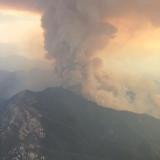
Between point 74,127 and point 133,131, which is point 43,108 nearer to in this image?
point 74,127

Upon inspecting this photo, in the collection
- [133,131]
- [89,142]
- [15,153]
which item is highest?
[133,131]

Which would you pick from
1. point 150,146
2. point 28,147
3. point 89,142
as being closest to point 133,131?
point 150,146

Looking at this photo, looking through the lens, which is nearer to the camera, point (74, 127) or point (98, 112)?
point (74, 127)

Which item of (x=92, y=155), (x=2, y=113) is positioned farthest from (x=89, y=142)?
(x=2, y=113)

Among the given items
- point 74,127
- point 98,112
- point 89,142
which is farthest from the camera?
point 98,112

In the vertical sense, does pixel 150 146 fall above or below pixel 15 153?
above

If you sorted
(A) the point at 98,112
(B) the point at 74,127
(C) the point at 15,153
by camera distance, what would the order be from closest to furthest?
(C) the point at 15,153, (B) the point at 74,127, (A) the point at 98,112
